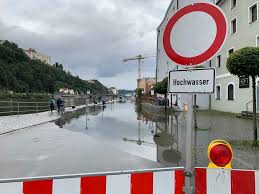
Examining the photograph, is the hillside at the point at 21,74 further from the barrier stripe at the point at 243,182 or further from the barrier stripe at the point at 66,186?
the barrier stripe at the point at 243,182

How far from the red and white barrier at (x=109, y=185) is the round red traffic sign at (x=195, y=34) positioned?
1.22 m

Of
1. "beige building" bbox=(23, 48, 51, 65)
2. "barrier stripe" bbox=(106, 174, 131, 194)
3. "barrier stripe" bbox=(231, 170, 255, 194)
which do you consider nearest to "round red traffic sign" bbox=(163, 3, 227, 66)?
"barrier stripe" bbox=(231, 170, 255, 194)

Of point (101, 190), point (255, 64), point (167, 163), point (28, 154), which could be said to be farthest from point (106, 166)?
point (255, 64)

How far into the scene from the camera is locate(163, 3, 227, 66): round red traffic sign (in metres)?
3.12

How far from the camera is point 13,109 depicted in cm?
2583

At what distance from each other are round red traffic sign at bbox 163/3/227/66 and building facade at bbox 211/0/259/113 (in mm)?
20155

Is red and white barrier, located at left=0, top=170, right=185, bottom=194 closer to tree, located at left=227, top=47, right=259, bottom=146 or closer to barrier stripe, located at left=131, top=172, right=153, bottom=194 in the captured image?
barrier stripe, located at left=131, top=172, right=153, bottom=194

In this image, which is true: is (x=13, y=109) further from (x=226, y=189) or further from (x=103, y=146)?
(x=226, y=189)

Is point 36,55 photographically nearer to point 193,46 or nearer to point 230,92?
point 230,92

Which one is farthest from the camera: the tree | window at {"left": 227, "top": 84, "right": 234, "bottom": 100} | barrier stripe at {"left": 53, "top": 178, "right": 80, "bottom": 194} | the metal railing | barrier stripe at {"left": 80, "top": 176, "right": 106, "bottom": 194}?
window at {"left": 227, "top": 84, "right": 234, "bottom": 100}

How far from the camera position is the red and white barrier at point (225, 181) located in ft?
10.0

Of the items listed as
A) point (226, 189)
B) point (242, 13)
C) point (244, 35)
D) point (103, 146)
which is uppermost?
point (242, 13)

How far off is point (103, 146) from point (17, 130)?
6439mm

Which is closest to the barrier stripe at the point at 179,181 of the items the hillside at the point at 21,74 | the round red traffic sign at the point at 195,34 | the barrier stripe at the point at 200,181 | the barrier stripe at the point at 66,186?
the barrier stripe at the point at 200,181
